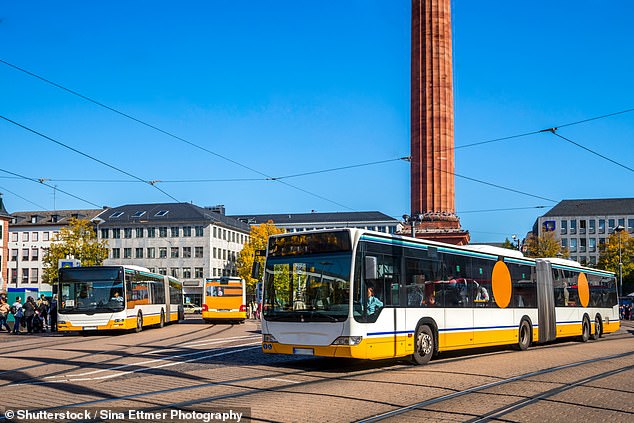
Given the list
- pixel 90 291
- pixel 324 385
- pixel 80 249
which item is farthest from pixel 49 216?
pixel 324 385

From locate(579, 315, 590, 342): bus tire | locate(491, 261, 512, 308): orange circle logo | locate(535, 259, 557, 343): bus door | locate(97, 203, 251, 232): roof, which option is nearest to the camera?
locate(491, 261, 512, 308): orange circle logo

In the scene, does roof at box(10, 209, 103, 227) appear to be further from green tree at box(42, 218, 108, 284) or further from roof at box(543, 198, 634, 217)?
roof at box(543, 198, 634, 217)

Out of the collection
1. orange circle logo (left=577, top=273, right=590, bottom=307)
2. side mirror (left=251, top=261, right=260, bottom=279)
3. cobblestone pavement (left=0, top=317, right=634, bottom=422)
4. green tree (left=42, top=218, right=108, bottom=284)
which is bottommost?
cobblestone pavement (left=0, top=317, right=634, bottom=422)

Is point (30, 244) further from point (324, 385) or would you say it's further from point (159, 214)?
point (324, 385)

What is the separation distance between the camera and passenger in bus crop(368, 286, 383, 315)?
1488 cm

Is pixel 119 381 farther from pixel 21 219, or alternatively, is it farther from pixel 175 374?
pixel 21 219

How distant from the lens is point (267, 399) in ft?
35.2

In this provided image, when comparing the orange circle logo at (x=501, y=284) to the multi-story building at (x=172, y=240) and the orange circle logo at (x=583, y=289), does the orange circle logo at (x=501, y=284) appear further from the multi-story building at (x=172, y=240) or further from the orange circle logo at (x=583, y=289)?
the multi-story building at (x=172, y=240)

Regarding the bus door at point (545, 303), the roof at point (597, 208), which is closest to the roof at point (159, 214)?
the roof at point (597, 208)

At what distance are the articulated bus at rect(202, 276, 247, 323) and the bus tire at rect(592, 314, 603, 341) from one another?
19.4 meters

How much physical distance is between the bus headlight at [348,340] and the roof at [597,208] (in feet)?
426

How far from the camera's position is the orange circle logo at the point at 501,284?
67.6 ft

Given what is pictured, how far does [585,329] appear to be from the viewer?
27594mm

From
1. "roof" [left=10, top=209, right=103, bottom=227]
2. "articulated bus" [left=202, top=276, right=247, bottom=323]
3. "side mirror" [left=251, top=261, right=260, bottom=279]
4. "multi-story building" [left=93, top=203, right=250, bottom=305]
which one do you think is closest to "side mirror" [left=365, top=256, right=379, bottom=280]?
"side mirror" [left=251, top=261, right=260, bottom=279]
